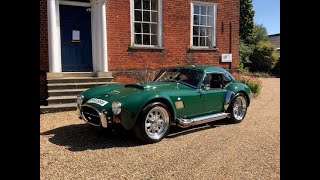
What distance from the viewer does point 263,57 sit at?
25812 mm

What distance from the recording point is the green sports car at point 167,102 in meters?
5.00

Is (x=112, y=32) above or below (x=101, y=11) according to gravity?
below

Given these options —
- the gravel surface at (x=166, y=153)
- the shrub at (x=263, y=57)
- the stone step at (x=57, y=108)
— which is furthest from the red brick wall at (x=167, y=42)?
the shrub at (x=263, y=57)

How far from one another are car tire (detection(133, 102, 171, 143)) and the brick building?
4.70m

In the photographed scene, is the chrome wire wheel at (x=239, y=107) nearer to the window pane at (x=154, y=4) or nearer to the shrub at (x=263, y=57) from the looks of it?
the window pane at (x=154, y=4)

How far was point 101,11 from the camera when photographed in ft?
31.3

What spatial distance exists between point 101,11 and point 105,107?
534cm

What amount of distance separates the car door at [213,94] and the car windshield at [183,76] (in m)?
0.19

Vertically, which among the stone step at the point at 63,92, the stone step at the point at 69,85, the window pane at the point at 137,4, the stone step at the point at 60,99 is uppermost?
the window pane at the point at 137,4

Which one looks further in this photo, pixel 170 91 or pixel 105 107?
pixel 170 91

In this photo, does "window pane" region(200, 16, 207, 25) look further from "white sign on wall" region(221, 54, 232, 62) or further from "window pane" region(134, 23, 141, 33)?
"window pane" region(134, 23, 141, 33)
